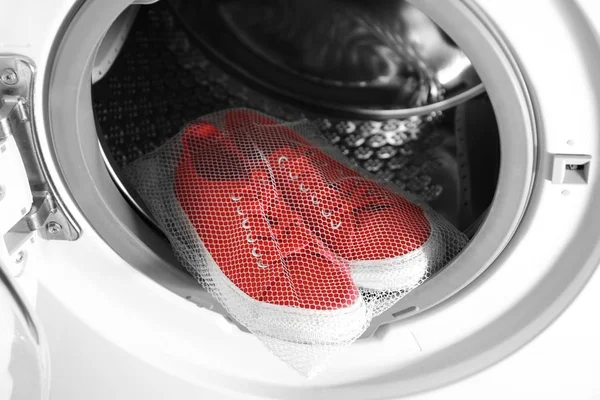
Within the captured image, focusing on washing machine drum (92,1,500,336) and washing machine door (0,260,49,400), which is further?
washing machine drum (92,1,500,336)

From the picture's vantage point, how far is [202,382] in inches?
30.7

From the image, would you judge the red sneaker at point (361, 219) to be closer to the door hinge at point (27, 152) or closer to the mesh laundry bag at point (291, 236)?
the mesh laundry bag at point (291, 236)

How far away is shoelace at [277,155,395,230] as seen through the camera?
0.71 meters

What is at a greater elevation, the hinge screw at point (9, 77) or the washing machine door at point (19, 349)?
the hinge screw at point (9, 77)

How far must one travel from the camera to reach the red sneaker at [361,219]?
2.24 ft

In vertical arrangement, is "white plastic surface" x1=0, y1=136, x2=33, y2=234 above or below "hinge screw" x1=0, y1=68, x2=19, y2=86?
below

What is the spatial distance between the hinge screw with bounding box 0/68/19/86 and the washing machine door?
0.17 m

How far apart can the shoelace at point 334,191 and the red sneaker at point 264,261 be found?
3 cm

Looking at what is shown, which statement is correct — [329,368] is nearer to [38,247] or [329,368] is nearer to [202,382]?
[202,382]

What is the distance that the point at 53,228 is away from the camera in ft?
2.24

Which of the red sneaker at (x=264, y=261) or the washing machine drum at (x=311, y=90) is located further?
the washing machine drum at (x=311, y=90)

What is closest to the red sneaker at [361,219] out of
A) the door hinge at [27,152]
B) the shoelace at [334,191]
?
the shoelace at [334,191]

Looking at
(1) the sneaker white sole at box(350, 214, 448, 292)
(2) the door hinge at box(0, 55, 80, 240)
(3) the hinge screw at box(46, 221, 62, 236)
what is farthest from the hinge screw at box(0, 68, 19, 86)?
(1) the sneaker white sole at box(350, 214, 448, 292)

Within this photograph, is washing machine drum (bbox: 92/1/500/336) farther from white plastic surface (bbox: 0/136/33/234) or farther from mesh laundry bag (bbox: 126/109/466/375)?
white plastic surface (bbox: 0/136/33/234)
